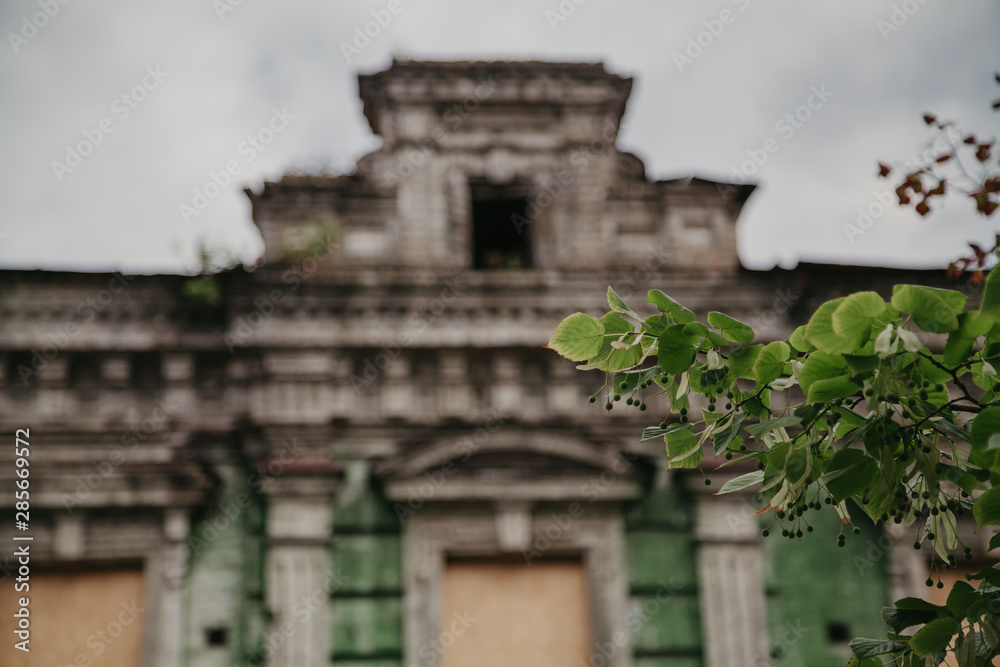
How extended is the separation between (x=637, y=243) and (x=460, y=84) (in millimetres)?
2455

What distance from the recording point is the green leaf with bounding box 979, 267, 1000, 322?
2.26m

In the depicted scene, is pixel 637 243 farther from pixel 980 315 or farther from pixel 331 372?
pixel 980 315

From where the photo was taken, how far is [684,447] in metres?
3.00

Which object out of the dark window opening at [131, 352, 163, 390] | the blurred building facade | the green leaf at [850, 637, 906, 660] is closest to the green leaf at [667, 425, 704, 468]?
the green leaf at [850, 637, 906, 660]

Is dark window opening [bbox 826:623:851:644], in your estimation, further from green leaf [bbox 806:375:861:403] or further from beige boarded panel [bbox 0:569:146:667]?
beige boarded panel [bbox 0:569:146:667]

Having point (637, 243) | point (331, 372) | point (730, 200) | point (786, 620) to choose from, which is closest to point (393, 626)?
point (331, 372)

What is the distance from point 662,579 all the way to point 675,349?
521 centimetres

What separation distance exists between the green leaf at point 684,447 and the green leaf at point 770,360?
0.34 m

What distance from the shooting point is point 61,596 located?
7152 mm

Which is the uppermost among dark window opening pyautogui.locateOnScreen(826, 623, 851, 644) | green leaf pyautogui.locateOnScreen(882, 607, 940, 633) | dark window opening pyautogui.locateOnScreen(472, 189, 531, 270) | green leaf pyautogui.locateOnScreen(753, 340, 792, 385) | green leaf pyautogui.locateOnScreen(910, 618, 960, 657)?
dark window opening pyautogui.locateOnScreen(472, 189, 531, 270)

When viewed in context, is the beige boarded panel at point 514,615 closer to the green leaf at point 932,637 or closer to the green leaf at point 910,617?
the green leaf at point 910,617

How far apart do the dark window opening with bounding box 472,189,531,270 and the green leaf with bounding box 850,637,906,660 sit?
6.07 meters

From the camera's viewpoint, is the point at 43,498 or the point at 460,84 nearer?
the point at 43,498

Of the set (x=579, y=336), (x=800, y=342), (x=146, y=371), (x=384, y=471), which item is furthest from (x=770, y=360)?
(x=146, y=371)
